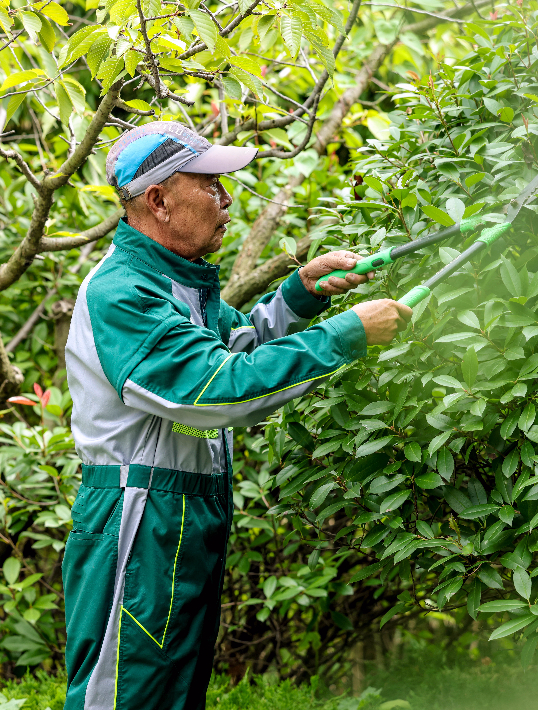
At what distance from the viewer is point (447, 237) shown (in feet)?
6.36

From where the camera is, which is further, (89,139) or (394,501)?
(89,139)

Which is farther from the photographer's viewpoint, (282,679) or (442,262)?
(282,679)

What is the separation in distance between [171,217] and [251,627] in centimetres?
239

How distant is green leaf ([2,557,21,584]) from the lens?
352 centimetres

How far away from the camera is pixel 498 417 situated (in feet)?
5.87

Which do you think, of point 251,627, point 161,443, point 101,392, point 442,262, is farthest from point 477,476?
point 251,627

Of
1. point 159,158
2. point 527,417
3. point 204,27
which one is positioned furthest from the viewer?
point 204,27

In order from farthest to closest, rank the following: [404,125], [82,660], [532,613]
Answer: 1. [404,125]
2. [82,660]
3. [532,613]

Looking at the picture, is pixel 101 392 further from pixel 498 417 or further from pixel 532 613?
pixel 532 613

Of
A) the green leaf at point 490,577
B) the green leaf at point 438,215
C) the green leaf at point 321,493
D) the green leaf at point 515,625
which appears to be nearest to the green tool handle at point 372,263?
the green leaf at point 438,215

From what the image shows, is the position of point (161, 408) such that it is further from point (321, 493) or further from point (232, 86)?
point (232, 86)

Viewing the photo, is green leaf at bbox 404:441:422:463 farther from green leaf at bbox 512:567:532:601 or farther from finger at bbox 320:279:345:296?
finger at bbox 320:279:345:296

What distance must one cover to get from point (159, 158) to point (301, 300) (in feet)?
2.07

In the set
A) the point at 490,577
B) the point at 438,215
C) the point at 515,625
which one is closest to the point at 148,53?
the point at 438,215
